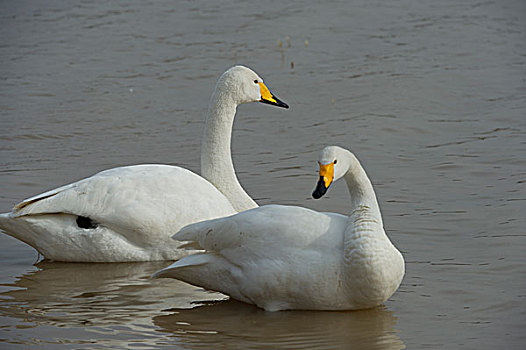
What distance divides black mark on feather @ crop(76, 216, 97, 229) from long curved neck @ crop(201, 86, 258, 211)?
4.26ft

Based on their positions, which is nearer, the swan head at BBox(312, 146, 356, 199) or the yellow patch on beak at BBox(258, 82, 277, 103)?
the swan head at BBox(312, 146, 356, 199)

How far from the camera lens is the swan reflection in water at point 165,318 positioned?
222 inches

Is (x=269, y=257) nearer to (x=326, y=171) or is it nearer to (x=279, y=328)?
(x=279, y=328)

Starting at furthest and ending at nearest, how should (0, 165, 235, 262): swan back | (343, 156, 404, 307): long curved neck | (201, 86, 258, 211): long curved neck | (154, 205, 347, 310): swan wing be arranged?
(201, 86, 258, 211): long curved neck → (0, 165, 235, 262): swan back → (154, 205, 347, 310): swan wing → (343, 156, 404, 307): long curved neck

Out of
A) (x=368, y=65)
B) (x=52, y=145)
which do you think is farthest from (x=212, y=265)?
(x=368, y=65)

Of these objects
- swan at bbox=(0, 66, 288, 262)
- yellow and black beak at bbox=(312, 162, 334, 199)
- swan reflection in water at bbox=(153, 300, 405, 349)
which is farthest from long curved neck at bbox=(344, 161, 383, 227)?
swan at bbox=(0, 66, 288, 262)

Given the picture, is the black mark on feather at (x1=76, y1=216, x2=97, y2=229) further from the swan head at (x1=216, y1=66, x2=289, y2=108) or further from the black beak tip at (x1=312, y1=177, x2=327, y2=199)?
the black beak tip at (x1=312, y1=177, x2=327, y2=199)

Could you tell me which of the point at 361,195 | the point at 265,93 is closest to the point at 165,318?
the point at 361,195

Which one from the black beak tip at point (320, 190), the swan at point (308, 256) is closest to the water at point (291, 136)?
the swan at point (308, 256)

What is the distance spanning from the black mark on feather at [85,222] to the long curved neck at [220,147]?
1298 millimetres

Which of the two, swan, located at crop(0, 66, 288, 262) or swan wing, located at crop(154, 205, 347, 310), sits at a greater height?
swan, located at crop(0, 66, 288, 262)

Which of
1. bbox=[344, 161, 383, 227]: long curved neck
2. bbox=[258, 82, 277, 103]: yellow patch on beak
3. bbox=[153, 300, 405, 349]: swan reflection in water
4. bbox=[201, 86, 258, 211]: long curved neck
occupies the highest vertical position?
bbox=[258, 82, 277, 103]: yellow patch on beak

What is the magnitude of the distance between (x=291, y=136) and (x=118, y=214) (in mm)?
4487

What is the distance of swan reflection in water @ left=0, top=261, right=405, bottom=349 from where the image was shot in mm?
5648
